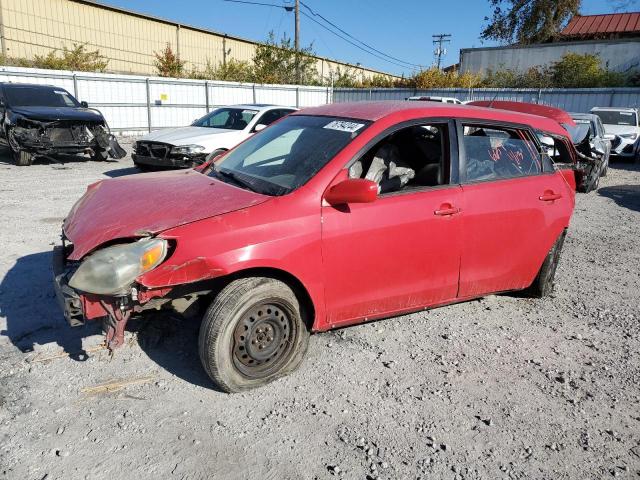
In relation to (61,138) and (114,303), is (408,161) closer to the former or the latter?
(114,303)

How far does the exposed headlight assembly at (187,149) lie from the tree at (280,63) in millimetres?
22751

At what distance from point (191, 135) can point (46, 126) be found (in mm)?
3697

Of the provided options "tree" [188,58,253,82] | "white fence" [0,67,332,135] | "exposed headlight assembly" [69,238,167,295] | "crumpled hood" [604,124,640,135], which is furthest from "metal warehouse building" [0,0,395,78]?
"exposed headlight assembly" [69,238,167,295]

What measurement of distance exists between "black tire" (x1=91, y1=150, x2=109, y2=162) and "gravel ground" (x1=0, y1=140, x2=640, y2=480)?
791 centimetres

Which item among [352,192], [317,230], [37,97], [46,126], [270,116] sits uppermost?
[37,97]

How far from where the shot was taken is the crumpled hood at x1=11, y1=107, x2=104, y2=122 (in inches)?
417

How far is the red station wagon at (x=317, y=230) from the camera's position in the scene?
2.81 meters

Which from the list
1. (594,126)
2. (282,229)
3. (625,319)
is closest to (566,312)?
(625,319)

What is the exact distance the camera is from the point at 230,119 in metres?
10.3

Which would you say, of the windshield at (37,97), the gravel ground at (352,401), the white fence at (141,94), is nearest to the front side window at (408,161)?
the gravel ground at (352,401)

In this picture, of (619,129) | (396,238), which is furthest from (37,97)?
(619,129)

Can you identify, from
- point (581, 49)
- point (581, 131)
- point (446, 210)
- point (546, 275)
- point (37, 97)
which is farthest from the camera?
point (581, 49)

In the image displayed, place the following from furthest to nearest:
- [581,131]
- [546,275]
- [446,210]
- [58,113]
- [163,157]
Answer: [581,131] < [58,113] < [163,157] < [546,275] < [446,210]

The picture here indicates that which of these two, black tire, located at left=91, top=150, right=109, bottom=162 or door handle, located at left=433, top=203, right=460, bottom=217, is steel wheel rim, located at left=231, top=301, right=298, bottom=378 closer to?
door handle, located at left=433, top=203, right=460, bottom=217
